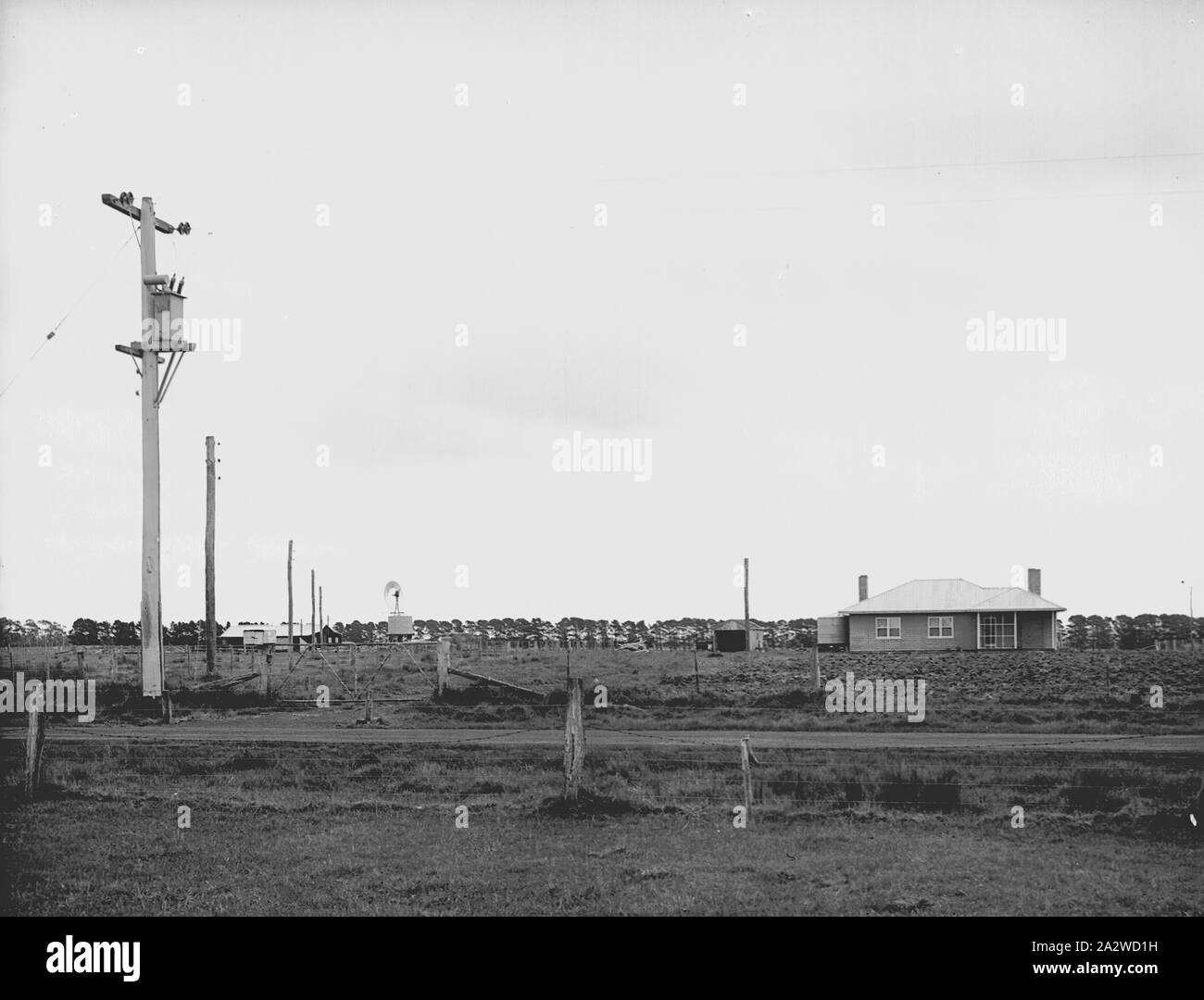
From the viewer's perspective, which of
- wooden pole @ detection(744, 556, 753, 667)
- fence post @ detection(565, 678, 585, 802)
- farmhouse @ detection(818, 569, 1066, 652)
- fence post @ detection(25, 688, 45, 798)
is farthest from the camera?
wooden pole @ detection(744, 556, 753, 667)

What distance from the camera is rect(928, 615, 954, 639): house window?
4981 cm

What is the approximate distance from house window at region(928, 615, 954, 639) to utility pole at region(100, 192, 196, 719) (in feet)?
114

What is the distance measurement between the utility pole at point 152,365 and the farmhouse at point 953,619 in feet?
111

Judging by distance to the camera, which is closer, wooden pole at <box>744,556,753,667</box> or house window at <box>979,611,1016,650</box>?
house window at <box>979,611,1016,650</box>

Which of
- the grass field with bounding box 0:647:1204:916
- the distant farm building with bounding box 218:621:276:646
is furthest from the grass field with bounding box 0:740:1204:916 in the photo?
the distant farm building with bounding box 218:621:276:646

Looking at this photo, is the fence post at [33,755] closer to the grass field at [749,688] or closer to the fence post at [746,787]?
the fence post at [746,787]

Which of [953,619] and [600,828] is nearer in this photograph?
[600,828]

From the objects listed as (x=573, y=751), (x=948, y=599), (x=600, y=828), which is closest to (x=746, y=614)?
(x=948, y=599)

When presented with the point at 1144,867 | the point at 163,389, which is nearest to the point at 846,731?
the point at 1144,867

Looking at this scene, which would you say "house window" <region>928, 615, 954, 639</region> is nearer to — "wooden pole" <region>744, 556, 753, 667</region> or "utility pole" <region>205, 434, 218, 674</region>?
Answer: "wooden pole" <region>744, 556, 753, 667</region>

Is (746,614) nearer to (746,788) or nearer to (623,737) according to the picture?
(623,737)

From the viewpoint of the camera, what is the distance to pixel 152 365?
23375 mm

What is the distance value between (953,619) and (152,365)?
36.5 m
